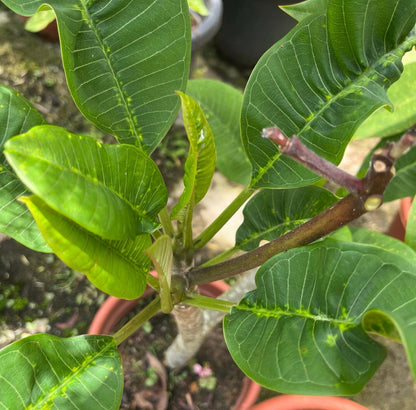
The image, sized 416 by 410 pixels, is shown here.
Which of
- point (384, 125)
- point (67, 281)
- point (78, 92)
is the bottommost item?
point (67, 281)

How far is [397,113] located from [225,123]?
1.24ft

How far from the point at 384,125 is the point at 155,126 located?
1.85 ft

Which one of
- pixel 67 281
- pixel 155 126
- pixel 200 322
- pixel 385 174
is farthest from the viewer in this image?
pixel 67 281

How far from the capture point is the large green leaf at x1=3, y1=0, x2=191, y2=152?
2.11 ft

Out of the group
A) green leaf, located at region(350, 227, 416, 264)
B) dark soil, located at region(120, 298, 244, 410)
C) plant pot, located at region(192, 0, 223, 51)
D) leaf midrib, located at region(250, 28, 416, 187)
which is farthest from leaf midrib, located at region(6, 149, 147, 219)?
plant pot, located at region(192, 0, 223, 51)

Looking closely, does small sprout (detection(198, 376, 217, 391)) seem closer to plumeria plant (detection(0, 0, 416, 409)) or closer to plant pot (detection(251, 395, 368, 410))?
plant pot (detection(251, 395, 368, 410))

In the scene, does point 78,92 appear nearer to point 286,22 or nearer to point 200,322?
point 200,322

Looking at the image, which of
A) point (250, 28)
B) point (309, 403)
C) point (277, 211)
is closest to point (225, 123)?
point (277, 211)

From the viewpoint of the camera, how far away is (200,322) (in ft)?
3.43

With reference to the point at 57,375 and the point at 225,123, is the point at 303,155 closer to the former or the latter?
the point at 57,375

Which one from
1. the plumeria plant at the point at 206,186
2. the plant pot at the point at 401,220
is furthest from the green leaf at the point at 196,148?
the plant pot at the point at 401,220

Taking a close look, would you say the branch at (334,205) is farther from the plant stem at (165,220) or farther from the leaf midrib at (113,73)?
the leaf midrib at (113,73)

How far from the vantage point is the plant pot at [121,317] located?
1.20 meters

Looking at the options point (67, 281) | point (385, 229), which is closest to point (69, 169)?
point (67, 281)
